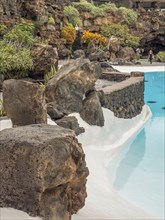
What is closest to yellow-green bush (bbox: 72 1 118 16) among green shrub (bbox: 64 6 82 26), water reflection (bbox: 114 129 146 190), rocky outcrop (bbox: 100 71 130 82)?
Result: green shrub (bbox: 64 6 82 26)

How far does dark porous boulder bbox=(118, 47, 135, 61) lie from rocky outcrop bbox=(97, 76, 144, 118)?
1734 cm

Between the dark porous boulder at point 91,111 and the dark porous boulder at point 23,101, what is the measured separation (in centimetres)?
294

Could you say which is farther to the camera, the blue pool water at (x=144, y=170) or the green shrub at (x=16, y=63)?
the green shrub at (x=16, y=63)

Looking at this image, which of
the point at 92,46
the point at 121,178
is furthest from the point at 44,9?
the point at 121,178

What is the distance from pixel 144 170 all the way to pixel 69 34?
75.0 ft

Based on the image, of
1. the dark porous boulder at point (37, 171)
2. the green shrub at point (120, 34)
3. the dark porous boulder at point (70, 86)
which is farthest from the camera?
the green shrub at point (120, 34)

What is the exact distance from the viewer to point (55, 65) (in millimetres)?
14266

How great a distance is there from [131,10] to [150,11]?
2.27 meters

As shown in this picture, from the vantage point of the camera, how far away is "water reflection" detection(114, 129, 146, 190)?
8.20 m

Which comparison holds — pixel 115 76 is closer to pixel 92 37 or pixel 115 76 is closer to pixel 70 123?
pixel 70 123

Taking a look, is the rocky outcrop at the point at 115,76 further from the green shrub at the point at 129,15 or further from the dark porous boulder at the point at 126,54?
the green shrub at the point at 129,15

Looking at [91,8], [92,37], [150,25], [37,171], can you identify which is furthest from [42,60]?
[150,25]

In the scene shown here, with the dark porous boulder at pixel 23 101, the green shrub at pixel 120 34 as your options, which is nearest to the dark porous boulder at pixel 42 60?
the dark porous boulder at pixel 23 101

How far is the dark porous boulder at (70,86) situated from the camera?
9.76m
